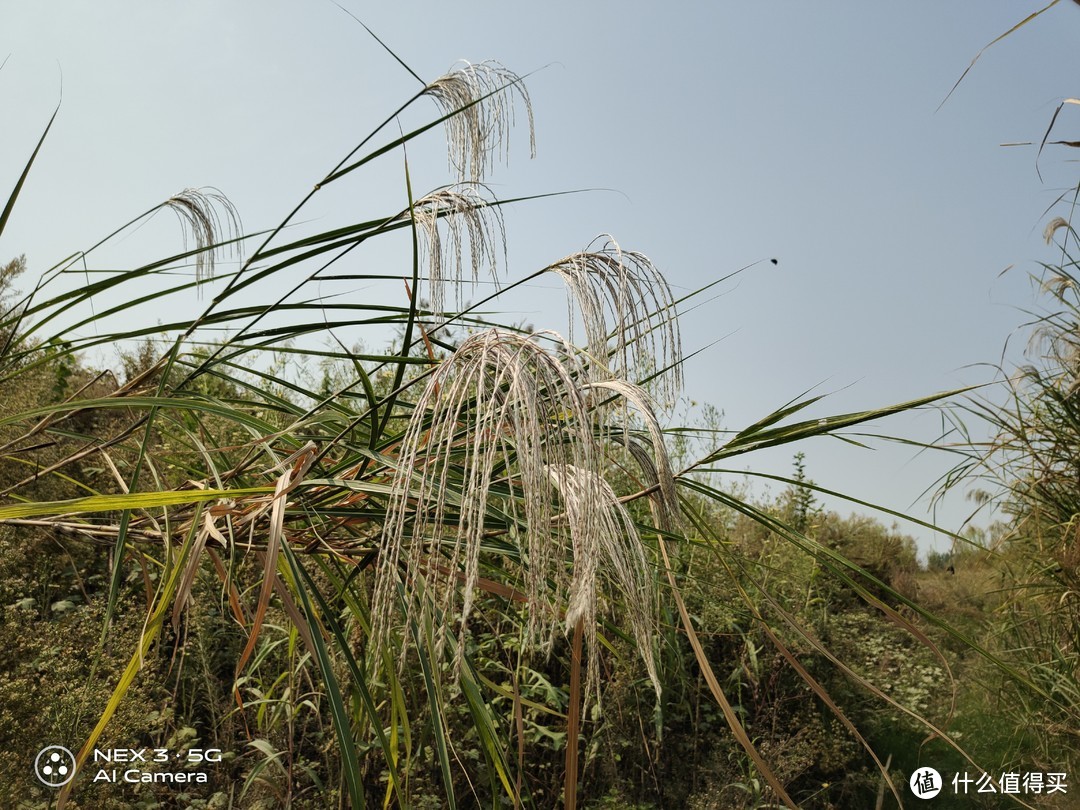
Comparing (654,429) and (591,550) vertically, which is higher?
(654,429)

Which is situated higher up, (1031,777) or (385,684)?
(385,684)

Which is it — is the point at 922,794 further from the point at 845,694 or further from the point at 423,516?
the point at 423,516

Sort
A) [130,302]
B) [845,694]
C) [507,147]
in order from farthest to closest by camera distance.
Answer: [845,694], [507,147], [130,302]

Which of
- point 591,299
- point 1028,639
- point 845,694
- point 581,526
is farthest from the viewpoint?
point 845,694

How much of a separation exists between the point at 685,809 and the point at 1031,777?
4.33 ft

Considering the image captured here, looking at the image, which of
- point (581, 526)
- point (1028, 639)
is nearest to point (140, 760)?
point (581, 526)

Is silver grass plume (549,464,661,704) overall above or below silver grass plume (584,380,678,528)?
below

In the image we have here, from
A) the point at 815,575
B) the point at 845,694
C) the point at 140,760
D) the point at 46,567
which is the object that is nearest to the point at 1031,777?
the point at 845,694

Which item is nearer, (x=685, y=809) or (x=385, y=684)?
(x=385, y=684)

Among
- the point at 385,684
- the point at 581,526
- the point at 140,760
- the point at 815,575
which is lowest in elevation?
the point at 140,760

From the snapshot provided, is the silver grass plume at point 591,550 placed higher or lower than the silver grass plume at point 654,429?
lower

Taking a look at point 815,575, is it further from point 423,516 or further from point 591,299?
point 423,516

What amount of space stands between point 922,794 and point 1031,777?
1.40ft

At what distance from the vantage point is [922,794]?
337 centimetres
